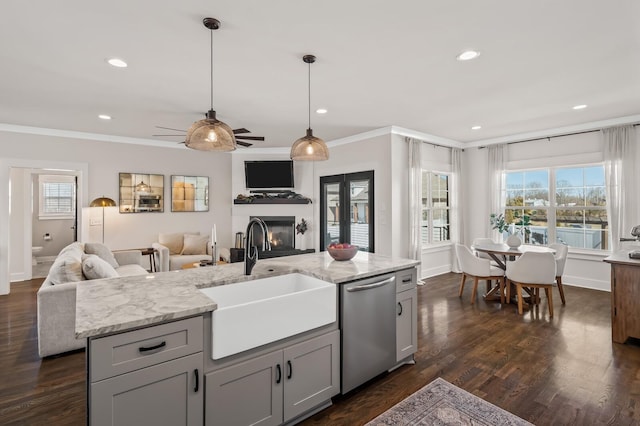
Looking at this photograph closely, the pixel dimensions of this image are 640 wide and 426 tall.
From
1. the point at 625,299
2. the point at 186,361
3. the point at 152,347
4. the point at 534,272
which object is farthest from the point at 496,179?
the point at 152,347

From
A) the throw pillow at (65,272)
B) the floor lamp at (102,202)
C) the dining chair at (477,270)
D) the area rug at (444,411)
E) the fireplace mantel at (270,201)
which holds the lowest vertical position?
the area rug at (444,411)

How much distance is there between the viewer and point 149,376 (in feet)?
4.98

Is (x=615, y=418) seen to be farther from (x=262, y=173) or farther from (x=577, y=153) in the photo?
(x=262, y=173)

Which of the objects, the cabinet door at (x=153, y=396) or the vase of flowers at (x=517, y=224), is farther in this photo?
the vase of flowers at (x=517, y=224)

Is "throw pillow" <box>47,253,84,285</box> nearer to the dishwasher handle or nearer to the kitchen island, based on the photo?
the kitchen island

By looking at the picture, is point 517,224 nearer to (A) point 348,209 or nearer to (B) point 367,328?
(A) point 348,209

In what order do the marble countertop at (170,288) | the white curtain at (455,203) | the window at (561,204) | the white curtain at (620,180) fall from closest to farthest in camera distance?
the marble countertop at (170,288), the white curtain at (620,180), the window at (561,204), the white curtain at (455,203)

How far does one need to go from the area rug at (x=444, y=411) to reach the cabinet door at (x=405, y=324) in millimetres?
347

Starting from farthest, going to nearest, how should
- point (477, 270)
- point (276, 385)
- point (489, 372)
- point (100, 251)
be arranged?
point (100, 251) → point (477, 270) → point (489, 372) → point (276, 385)

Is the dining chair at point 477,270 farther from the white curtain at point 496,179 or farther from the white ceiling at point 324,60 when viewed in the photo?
the white curtain at point 496,179

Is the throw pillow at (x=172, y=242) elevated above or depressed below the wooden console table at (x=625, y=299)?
above

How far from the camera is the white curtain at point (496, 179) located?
6352 millimetres

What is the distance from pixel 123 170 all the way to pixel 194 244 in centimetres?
191

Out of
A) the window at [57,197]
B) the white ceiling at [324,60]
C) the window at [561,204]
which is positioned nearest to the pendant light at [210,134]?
the white ceiling at [324,60]
